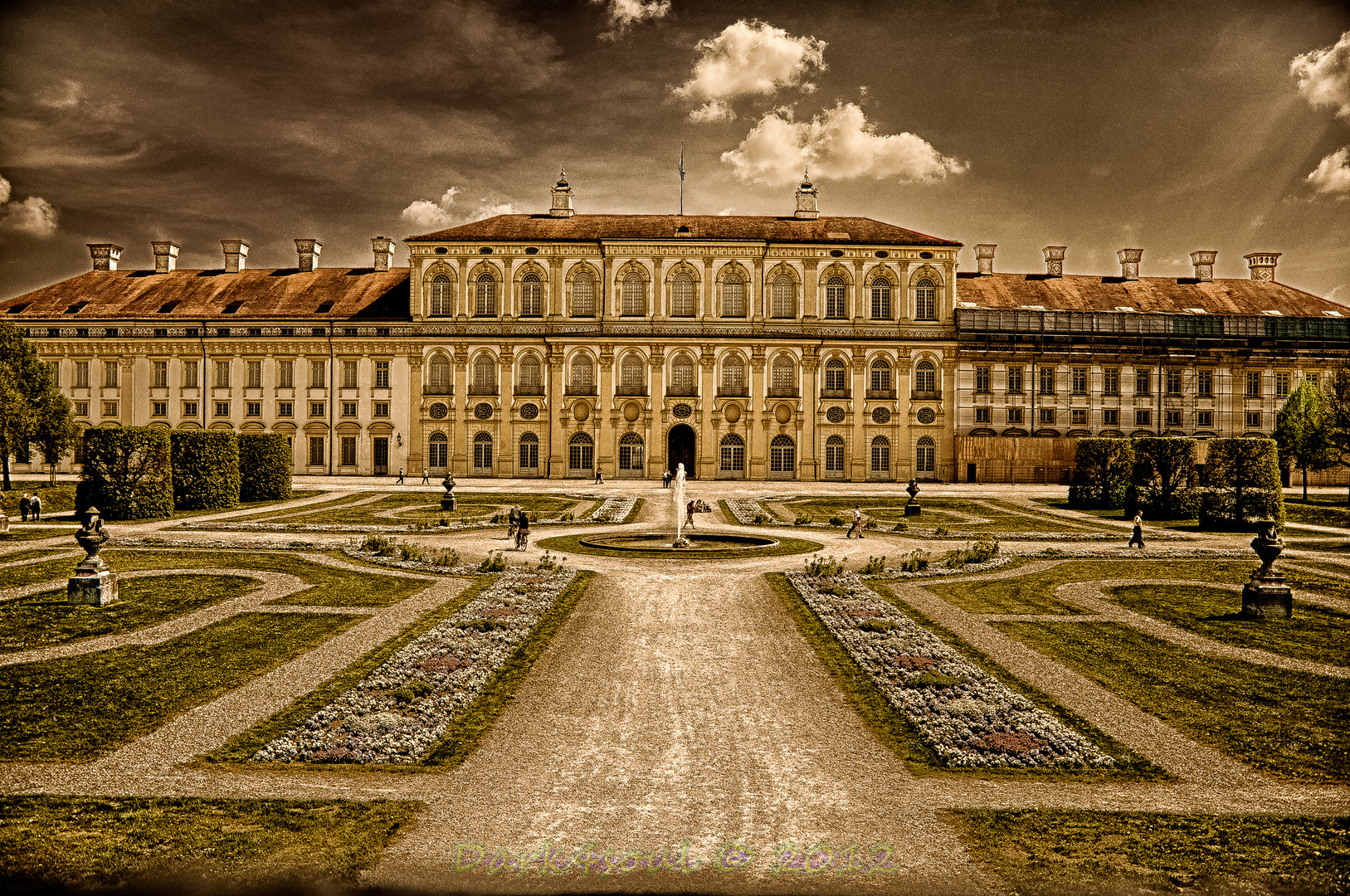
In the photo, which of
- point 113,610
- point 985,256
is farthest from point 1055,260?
point 113,610

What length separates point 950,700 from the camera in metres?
11.7

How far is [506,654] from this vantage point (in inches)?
549

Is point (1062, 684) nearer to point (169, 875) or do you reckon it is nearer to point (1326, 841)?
Result: point (1326, 841)

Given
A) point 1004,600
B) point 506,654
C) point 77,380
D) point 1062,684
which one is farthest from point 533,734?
point 77,380

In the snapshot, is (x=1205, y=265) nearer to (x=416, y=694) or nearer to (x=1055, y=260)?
(x=1055, y=260)

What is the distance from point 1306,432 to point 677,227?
46.6 meters

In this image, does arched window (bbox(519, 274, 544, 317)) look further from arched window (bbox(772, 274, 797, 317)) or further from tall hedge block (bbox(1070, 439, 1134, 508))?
tall hedge block (bbox(1070, 439, 1134, 508))

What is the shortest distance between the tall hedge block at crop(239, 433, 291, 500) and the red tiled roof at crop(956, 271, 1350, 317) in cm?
5306

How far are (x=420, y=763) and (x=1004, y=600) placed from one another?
14569 millimetres

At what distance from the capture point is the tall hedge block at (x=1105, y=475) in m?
42.6

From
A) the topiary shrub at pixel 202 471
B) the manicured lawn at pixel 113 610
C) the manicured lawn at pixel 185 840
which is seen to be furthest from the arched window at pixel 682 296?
the manicured lawn at pixel 185 840

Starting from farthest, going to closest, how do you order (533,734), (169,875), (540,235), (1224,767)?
(540,235)
(533,734)
(1224,767)
(169,875)

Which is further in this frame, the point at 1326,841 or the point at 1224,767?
the point at 1224,767

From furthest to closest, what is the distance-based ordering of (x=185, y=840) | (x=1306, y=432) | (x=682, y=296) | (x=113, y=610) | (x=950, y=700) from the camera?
(x=682, y=296) < (x=1306, y=432) < (x=113, y=610) < (x=950, y=700) < (x=185, y=840)
